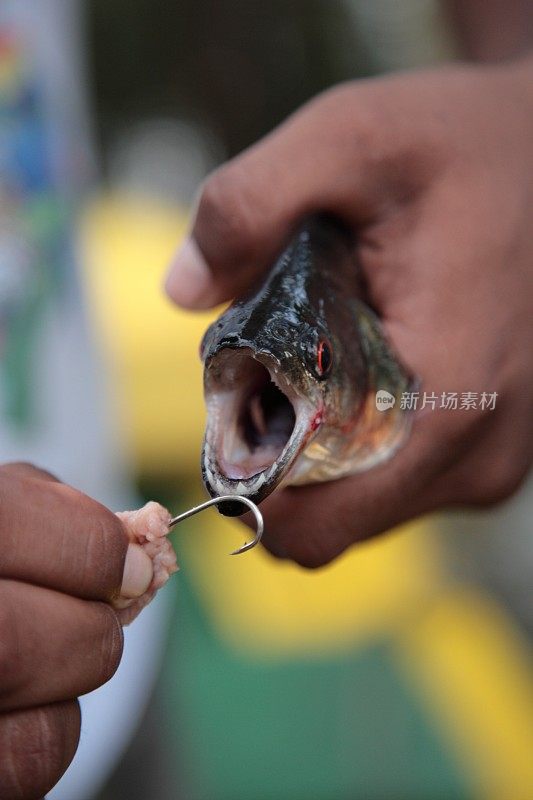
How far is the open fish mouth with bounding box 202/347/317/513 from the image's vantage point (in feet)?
2.73

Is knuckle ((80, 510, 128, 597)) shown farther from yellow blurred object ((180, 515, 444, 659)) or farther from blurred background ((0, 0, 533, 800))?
yellow blurred object ((180, 515, 444, 659))

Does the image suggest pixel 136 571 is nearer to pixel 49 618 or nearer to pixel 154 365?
pixel 49 618

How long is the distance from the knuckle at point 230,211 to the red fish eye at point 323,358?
0.24 meters

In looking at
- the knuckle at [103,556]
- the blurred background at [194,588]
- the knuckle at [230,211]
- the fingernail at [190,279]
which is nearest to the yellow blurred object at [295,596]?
the blurred background at [194,588]

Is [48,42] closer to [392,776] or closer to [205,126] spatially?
[392,776]

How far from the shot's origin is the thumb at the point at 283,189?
117 cm

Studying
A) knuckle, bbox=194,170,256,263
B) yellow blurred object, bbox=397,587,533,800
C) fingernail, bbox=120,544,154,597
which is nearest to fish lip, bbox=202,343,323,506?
fingernail, bbox=120,544,154,597

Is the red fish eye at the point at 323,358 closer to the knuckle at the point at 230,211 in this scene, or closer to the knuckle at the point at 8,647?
the knuckle at the point at 230,211

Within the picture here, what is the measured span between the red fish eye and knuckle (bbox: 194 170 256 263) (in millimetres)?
242

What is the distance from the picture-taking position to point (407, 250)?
3.91ft

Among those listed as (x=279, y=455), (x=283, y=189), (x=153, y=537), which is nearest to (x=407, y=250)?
(x=283, y=189)

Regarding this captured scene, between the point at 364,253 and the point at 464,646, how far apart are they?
182 centimetres

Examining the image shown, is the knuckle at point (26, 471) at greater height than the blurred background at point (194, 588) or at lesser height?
greater

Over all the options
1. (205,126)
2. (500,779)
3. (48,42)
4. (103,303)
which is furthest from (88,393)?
(205,126)
